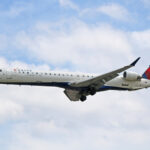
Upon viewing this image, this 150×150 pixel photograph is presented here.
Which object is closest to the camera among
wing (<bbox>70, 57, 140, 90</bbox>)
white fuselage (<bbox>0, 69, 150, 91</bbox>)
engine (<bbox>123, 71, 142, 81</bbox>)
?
white fuselage (<bbox>0, 69, 150, 91</bbox>)

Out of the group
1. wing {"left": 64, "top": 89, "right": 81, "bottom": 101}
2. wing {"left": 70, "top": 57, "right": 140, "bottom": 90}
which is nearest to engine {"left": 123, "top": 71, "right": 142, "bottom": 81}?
wing {"left": 70, "top": 57, "right": 140, "bottom": 90}

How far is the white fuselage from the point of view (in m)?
35.3

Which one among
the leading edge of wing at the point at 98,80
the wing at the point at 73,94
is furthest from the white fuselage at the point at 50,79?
the wing at the point at 73,94

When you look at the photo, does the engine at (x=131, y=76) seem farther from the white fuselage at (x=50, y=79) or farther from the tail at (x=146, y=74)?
the tail at (x=146, y=74)

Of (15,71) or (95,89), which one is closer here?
(15,71)

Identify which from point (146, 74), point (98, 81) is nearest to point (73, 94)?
point (98, 81)

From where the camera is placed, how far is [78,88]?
3881 cm

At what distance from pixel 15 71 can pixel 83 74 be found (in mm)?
6534

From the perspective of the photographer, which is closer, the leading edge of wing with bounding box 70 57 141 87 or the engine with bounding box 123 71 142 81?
the leading edge of wing with bounding box 70 57 141 87

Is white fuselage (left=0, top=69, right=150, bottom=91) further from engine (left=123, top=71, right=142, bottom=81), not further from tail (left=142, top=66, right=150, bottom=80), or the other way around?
tail (left=142, top=66, right=150, bottom=80)

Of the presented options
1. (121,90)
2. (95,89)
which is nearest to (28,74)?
(95,89)

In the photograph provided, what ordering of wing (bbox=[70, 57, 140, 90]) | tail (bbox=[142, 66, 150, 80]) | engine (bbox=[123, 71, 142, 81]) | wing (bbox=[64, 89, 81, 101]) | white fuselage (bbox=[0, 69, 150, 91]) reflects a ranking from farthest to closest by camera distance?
tail (bbox=[142, 66, 150, 80])
wing (bbox=[64, 89, 81, 101])
engine (bbox=[123, 71, 142, 81])
wing (bbox=[70, 57, 140, 90])
white fuselage (bbox=[0, 69, 150, 91])

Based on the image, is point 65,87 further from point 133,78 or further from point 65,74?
point 133,78

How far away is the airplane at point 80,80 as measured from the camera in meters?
35.3
